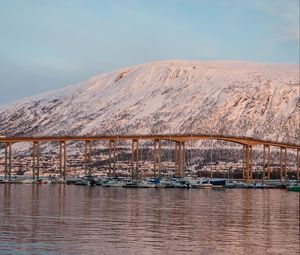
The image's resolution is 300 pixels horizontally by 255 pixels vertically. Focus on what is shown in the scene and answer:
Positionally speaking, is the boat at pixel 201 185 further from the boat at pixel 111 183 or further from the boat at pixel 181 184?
the boat at pixel 111 183

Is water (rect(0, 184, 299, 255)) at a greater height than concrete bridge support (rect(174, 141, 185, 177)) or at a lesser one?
lesser

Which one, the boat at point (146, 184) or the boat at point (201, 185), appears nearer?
the boat at point (146, 184)

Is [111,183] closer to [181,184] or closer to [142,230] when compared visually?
[181,184]

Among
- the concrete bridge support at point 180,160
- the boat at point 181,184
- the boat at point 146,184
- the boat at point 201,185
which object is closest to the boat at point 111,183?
the boat at point 146,184

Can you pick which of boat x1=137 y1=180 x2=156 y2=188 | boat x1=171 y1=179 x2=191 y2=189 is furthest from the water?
boat x1=137 y1=180 x2=156 y2=188

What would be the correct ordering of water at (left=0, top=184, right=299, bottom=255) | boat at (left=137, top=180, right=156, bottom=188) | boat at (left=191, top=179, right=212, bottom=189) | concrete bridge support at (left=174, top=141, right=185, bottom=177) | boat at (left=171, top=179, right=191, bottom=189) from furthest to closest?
concrete bridge support at (left=174, top=141, right=185, bottom=177) < boat at (left=191, top=179, right=212, bottom=189) < boat at (left=137, top=180, right=156, bottom=188) < boat at (left=171, top=179, right=191, bottom=189) < water at (left=0, top=184, right=299, bottom=255)

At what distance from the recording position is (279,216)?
197ft

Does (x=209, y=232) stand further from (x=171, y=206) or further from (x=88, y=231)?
(x=171, y=206)

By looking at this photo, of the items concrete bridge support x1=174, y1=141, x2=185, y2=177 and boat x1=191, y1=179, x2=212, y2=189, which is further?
concrete bridge support x1=174, y1=141, x2=185, y2=177

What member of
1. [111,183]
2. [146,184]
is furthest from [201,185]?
[111,183]

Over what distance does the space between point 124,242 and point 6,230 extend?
7134 mm

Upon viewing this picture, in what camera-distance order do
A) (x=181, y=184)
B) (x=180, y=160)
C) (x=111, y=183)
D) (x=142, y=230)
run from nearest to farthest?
(x=142, y=230) → (x=181, y=184) → (x=111, y=183) → (x=180, y=160)

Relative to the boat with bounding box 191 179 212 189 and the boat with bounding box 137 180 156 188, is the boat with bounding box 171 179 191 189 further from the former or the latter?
the boat with bounding box 137 180 156 188

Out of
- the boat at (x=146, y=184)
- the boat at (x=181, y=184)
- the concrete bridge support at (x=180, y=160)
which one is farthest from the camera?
the concrete bridge support at (x=180, y=160)
